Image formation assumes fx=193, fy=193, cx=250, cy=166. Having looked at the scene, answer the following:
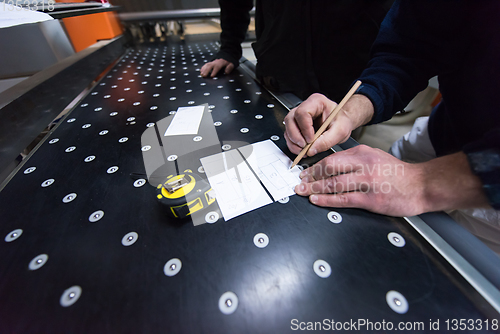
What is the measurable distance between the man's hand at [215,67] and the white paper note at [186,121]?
15.1 inches

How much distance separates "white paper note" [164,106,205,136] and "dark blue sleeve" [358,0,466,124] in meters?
0.55

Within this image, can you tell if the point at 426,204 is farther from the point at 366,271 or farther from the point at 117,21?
the point at 117,21

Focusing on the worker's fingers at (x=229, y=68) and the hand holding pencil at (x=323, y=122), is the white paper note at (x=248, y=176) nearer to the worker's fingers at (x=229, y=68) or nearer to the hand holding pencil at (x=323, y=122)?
the hand holding pencil at (x=323, y=122)

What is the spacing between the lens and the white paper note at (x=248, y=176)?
425 mm

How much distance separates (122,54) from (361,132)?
1959 millimetres

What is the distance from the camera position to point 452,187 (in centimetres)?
36

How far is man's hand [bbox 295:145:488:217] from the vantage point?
14.3 inches

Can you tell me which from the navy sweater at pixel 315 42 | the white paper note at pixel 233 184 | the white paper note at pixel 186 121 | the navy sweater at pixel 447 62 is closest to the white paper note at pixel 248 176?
the white paper note at pixel 233 184

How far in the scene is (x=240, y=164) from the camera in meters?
0.52

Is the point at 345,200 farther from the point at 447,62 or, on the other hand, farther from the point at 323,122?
the point at 447,62

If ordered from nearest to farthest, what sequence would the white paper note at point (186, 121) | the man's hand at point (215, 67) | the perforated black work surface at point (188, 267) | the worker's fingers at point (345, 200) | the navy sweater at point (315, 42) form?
the perforated black work surface at point (188, 267) → the worker's fingers at point (345, 200) → the white paper note at point (186, 121) → the navy sweater at point (315, 42) → the man's hand at point (215, 67)

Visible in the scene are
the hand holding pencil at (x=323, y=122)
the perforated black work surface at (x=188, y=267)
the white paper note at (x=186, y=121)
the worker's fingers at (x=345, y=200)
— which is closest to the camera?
the perforated black work surface at (x=188, y=267)

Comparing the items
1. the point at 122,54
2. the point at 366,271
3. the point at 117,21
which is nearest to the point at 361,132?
the point at 366,271

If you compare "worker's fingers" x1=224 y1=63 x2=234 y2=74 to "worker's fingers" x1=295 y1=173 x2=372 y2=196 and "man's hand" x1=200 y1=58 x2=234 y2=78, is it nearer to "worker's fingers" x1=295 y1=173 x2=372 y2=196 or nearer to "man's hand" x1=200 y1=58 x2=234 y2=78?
"man's hand" x1=200 y1=58 x2=234 y2=78
